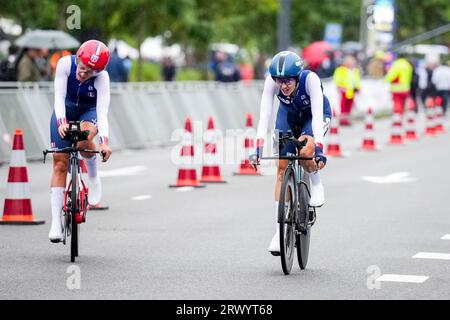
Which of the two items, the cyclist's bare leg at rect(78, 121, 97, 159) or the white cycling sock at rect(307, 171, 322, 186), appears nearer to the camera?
the white cycling sock at rect(307, 171, 322, 186)

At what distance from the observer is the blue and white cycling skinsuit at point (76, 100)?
37.7ft

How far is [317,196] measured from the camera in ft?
36.1

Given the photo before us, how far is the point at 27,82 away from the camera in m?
24.0

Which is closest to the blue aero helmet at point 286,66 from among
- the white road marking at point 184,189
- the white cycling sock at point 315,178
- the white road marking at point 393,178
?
the white cycling sock at point 315,178

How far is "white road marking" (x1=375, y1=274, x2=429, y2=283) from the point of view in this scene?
10.2m

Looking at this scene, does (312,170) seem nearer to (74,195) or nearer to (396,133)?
(74,195)

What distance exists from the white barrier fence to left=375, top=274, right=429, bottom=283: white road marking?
1204 cm

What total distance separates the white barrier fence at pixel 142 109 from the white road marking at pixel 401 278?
12036 millimetres

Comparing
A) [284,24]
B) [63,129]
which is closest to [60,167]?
[63,129]

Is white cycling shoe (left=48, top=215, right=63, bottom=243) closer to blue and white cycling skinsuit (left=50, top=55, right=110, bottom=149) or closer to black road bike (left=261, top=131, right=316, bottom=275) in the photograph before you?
blue and white cycling skinsuit (left=50, top=55, right=110, bottom=149)

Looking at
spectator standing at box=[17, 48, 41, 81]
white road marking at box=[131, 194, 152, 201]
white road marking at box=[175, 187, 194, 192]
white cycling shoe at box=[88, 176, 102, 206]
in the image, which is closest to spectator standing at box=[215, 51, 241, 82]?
spectator standing at box=[17, 48, 41, 81]

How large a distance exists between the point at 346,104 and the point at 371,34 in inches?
1400

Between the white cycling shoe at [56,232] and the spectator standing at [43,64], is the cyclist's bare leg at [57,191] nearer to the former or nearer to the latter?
the white cycling shoe at [56,232]

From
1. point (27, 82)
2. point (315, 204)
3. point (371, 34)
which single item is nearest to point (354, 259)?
point (315, 204)
